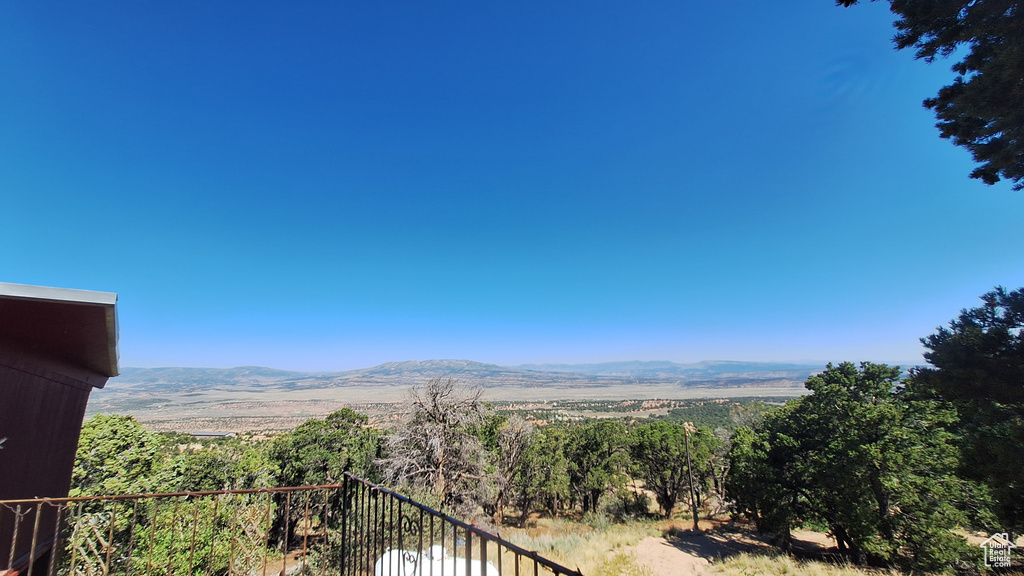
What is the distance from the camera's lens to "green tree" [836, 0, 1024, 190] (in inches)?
157

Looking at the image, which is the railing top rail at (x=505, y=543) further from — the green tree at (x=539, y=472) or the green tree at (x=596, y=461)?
Answer: the green tree at (x=596, y=461)

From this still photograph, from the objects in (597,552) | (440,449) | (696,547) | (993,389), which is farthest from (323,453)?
(993,389)

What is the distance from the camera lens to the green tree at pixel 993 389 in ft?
18.6

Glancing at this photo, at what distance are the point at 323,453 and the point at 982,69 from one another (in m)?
23.0

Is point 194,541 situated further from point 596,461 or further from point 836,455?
point 596,461

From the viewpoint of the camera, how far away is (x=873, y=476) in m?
10.9

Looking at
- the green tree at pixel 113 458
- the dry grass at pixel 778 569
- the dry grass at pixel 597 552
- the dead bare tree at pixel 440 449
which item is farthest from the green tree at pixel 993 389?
the green tree at pixel 113 458

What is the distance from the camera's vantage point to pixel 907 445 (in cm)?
1097

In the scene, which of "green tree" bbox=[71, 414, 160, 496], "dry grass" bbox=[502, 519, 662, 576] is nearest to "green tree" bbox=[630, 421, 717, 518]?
"dry grass" bbox=[502, 519, 662, 576]

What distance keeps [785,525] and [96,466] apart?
2390 centimetres

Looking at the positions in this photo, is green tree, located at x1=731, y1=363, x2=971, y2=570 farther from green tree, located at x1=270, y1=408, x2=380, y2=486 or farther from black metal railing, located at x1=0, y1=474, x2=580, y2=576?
green tree, located at x1=270, y1=408, x2=380, y2=486

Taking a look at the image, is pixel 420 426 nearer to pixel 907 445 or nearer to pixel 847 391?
pixel 907 445

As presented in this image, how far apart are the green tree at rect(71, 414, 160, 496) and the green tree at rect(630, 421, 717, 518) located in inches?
965

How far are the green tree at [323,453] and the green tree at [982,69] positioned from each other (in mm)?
20972
